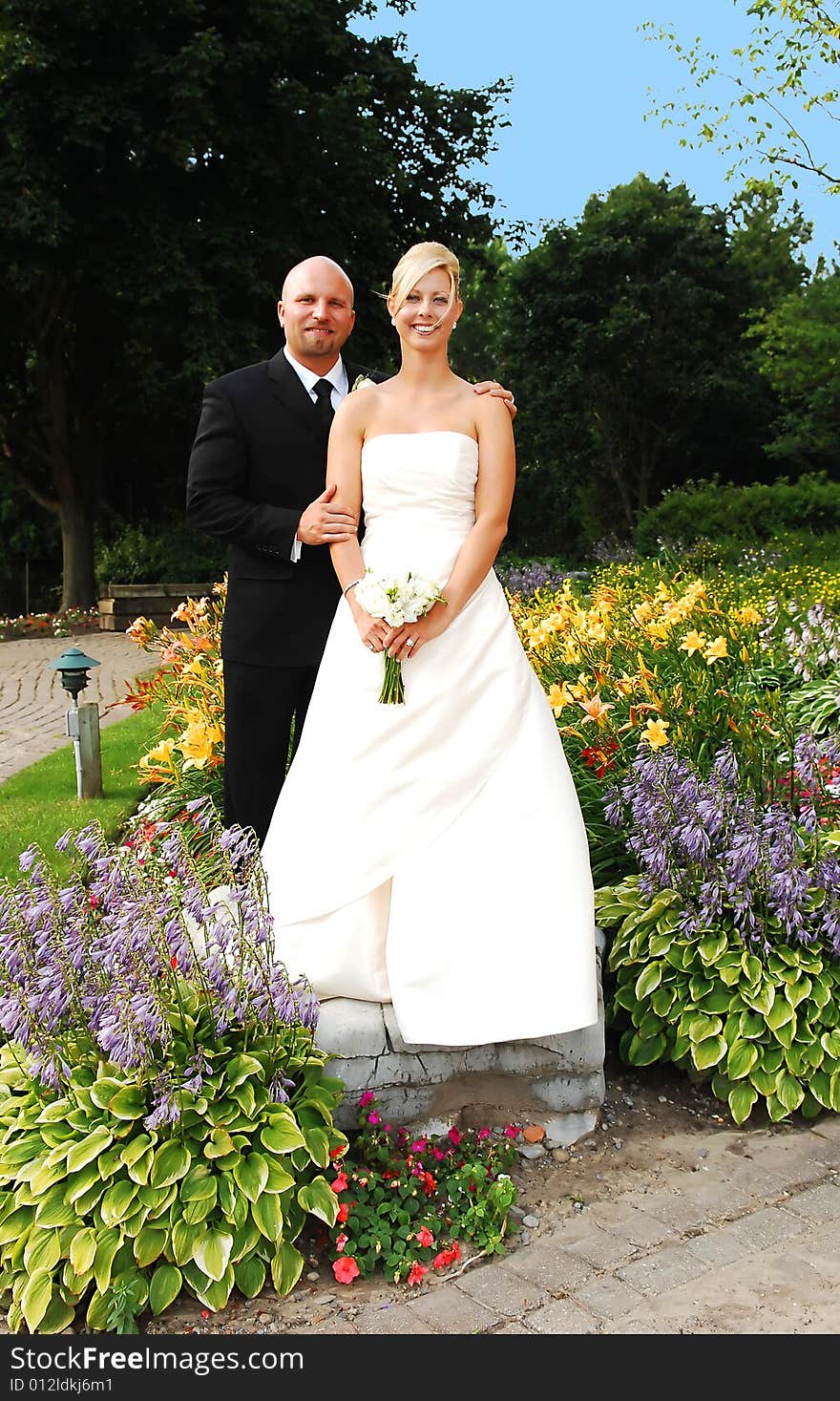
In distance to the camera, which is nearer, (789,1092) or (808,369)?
(789,1092)

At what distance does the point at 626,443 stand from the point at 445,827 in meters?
27.7

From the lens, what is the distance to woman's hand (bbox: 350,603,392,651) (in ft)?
11.5

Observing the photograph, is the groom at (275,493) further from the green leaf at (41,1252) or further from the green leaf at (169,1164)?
the green leaf at (41,1252)

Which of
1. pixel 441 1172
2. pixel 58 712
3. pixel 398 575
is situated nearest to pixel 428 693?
pixel 398 575

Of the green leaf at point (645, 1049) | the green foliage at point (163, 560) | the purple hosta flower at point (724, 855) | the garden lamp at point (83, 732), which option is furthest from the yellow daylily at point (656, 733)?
the green foliage at point (163, 560)

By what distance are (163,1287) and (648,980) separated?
1825 mm

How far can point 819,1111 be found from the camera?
388 cm

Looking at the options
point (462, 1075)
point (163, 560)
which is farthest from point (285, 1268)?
point (163, 560)

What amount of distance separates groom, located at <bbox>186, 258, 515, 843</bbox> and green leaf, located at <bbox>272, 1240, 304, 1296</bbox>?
5.89ft

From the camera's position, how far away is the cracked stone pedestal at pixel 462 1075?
3520 mm

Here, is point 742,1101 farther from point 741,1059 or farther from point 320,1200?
point 320,1200

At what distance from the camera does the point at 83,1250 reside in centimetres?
288

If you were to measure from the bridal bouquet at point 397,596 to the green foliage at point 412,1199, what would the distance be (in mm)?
1410

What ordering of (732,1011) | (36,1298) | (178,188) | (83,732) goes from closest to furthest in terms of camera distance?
(36,1298) < (732,1011) < (83,732) < (178,188)
